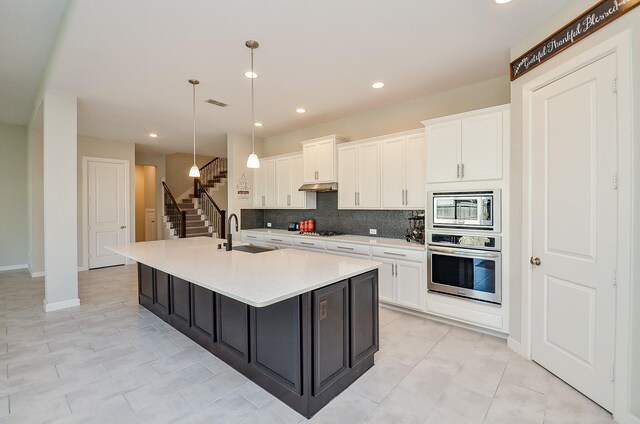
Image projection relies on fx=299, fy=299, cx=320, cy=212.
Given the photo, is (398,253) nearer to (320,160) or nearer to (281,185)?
(320,160)

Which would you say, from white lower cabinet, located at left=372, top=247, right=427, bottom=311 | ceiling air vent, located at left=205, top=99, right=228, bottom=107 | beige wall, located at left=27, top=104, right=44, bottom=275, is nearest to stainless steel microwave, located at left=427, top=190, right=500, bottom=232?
white lower cabinet, located at left=372, top=247, right=427, bottom=311

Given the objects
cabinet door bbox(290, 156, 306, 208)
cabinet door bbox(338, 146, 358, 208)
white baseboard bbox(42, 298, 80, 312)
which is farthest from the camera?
cabinet door bbox(290, 156, 306, 208)

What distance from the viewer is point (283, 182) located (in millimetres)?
5785

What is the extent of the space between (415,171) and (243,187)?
3625mm

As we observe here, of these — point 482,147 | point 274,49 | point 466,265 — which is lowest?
point 466,265

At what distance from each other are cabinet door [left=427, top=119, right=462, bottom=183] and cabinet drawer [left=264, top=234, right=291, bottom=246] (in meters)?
2.64

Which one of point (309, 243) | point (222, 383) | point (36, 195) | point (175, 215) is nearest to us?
point (222, 383)

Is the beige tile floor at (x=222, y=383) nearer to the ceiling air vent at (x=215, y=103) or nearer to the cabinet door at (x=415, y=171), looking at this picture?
the cabinet door at (x=415, y=171)

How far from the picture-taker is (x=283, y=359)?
2.11 metres

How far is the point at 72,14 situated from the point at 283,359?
319cm

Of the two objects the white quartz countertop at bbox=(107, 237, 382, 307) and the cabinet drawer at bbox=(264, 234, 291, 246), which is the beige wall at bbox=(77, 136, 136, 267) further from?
the white quartz countertop at bbox=(107, 237, 382, 307)

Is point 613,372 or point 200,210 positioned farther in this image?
point 200,210

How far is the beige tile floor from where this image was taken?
2.00m

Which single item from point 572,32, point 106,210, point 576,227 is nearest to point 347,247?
point 576,227
